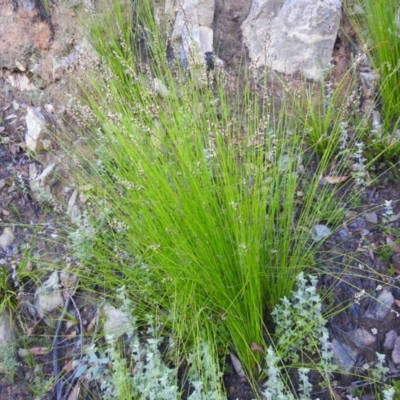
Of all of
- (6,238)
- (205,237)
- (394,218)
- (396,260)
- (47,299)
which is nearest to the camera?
(205,237)

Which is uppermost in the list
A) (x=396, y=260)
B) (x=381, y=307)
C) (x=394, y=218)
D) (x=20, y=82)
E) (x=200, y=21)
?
(x=200, y=21)

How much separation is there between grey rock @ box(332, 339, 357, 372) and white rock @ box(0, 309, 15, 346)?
5.61 ft

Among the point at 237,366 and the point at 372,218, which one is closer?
the point at 237,366

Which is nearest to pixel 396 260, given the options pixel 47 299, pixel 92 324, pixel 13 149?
pixel 92 324

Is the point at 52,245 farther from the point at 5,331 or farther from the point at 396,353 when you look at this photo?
the point at 396,353

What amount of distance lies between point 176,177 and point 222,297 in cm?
58

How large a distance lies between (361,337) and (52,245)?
191cm

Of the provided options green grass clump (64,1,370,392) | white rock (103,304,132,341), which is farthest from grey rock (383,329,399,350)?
white rock (103,304,132,341)

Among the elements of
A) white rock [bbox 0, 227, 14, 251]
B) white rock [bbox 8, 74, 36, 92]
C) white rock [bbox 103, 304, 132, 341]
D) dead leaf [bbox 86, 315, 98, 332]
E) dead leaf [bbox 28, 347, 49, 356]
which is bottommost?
dead leaf [bbox 28, 347, 49, 356]

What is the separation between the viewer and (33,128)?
11.0 ft

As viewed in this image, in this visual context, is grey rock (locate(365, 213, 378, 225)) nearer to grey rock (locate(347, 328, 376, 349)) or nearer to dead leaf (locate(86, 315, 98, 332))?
grey rock (locate(347, 328, 376, 349))

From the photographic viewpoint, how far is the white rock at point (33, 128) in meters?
3.31

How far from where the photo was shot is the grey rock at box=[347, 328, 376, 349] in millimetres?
2092

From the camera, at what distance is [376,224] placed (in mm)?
2430
